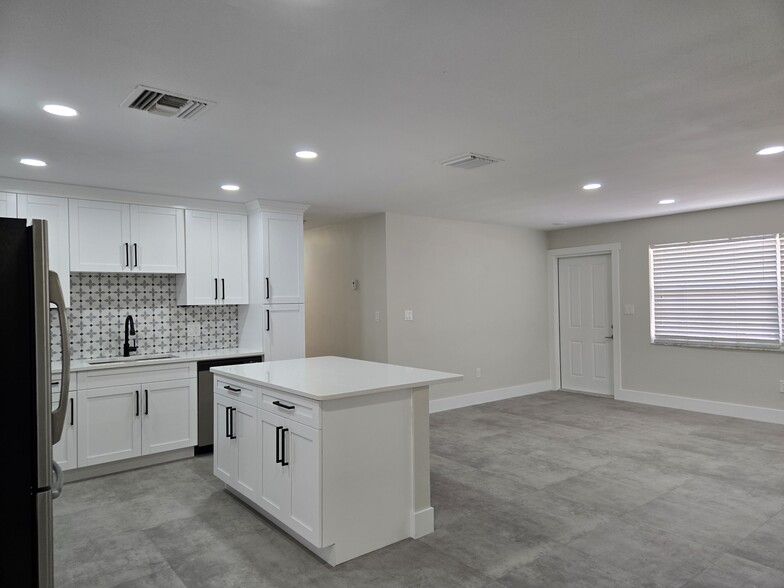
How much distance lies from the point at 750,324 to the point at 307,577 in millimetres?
5457

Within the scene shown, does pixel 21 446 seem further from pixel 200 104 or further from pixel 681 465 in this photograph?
pixel 681 465

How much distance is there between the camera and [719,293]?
5883 millimetres

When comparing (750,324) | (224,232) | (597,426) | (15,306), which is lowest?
(597,426)

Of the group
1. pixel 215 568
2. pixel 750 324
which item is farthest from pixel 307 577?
pixel 750 324

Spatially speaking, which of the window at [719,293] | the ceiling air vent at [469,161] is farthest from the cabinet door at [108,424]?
the window at [719,293]

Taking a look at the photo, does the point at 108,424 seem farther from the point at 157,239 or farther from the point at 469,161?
the point at 469,161

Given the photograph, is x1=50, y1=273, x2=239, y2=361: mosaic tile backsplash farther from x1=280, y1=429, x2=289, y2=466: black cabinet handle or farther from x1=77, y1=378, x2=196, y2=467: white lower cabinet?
x1=280, y1=429, x2=289, y2=466: black cabinet handle

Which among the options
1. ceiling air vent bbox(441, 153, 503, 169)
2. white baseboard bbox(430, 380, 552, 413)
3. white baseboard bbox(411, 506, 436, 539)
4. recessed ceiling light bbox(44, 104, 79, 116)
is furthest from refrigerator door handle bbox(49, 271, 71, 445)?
white baseboard bbox(430, 380, 552, 413)

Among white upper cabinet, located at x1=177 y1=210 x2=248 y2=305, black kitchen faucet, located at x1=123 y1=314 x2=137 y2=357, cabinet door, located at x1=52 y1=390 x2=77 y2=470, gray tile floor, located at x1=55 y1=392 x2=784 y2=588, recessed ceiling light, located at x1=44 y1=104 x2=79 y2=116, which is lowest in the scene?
gray tile floor, located at x1=55 y1=392 x2=784 y2=588

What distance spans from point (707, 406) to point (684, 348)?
0.69 metres

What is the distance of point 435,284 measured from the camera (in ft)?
20.5

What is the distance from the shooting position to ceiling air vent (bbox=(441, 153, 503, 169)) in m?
3.56

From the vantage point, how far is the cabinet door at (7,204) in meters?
3.94

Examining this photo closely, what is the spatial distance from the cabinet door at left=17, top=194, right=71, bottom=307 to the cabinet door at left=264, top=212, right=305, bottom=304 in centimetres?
165
